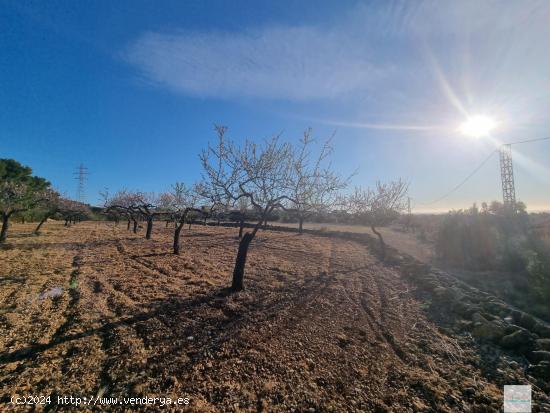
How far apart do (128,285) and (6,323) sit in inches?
118

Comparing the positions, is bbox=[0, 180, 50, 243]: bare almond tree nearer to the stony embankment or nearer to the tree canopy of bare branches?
the tree canopy of bare branches

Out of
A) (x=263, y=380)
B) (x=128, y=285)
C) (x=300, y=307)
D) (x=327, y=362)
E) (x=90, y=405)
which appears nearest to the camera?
(x=90, y=405)

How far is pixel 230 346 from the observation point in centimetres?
484

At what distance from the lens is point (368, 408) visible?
357 centimetres

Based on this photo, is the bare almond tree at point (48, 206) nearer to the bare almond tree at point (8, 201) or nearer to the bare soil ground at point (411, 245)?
the bare almond tree at point (8, 201)


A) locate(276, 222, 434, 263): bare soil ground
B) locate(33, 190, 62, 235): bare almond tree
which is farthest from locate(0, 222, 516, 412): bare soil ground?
locate(33, 190, 62, 235): bare almond tree

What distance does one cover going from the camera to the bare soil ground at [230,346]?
12.1ft

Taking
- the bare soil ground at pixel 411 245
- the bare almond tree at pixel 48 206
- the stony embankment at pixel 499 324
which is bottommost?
the stony embankment at pixel 499 324

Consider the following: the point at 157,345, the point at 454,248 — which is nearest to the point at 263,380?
the point at 157,345

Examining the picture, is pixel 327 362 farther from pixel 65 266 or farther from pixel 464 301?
pixel 65 266

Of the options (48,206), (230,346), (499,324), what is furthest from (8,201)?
(499,324)

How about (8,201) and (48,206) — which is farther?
(48,206)

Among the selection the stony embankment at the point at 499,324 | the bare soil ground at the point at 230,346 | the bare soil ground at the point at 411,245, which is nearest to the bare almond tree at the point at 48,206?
the bare soil ground at the point at 230,346

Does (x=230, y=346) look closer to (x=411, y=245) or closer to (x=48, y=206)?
(x=411, y=245)
